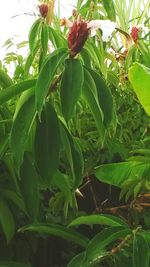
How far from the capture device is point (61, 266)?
1155mm

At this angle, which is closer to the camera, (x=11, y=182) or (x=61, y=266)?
(x=11, y=182)

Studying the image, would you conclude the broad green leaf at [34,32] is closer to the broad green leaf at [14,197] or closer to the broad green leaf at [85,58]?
the broad green leaf at [85,58]

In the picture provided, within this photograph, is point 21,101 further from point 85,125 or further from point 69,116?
point 85,125

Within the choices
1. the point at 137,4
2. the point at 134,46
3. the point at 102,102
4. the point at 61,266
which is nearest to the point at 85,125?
the point at 134,46

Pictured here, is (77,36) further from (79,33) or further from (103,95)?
(103,95)

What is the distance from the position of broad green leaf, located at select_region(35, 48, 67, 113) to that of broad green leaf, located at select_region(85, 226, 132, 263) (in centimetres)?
25

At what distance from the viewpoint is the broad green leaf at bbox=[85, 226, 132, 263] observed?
2.49 feet

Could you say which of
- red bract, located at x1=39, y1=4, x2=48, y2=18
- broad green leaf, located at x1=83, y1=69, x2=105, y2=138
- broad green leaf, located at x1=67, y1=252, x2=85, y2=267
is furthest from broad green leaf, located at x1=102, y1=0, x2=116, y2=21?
broad green leaf, located at x1=67, y1=252, x2=85, y2=267

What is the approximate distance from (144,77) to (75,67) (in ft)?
0.58

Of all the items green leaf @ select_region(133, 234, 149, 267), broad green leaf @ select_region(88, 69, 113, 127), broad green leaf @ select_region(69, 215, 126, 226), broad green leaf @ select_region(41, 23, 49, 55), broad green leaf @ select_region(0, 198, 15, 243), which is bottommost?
green leaf @ select_region(133, 234, 149, 267)

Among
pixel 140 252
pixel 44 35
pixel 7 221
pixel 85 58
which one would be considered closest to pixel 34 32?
pixel 44 35

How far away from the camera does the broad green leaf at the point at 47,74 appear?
28.0 inches

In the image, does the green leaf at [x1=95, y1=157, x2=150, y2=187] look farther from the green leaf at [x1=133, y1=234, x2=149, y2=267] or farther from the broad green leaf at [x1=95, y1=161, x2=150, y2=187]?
the green leaf at [x1=133, y1=234, x2=149, y2=267]

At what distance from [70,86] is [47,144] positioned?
117mm
